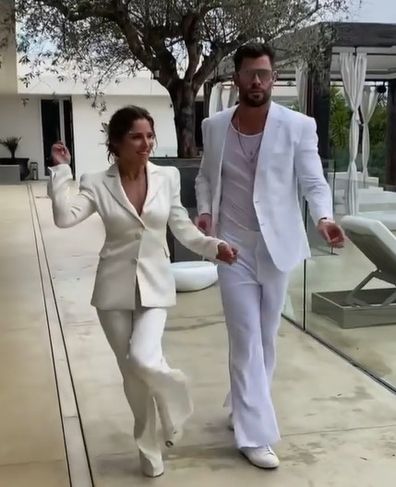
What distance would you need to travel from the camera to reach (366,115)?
1422 centimetres

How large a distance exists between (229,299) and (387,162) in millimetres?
14498

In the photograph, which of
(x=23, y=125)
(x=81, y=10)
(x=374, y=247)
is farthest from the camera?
(x=23, y=125)

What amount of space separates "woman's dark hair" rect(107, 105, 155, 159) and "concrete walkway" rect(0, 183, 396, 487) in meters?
1.37

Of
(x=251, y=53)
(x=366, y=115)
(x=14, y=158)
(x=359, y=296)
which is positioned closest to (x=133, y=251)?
(x=251, y=53)

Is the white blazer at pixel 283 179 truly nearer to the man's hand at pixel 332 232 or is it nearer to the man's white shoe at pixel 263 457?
the man's hand at pixel 332 232

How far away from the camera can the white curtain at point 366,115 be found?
12.9 metres

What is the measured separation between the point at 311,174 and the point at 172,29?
4.66 metres

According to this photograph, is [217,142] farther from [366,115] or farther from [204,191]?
[366,115]

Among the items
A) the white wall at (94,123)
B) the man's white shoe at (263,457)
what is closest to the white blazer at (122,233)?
the man's white shoe at (263,457)

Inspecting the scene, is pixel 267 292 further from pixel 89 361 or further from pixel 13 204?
pixel 13 204

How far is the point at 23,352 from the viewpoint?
→ 472 cm

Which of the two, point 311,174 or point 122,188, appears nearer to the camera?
point 122,188

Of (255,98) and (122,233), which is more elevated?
(255,98)

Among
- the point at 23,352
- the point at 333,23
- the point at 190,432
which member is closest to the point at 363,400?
the point at 190,432
